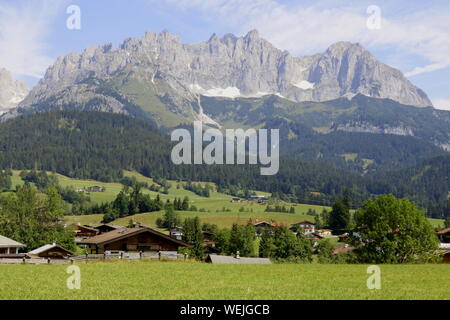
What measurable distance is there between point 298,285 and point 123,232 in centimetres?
4504

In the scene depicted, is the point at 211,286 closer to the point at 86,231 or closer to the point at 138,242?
the point at 138,242

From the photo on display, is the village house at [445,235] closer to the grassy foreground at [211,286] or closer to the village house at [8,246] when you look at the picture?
the grassy foreground at [211,286]

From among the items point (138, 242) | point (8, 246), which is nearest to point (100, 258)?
point (138, 242)

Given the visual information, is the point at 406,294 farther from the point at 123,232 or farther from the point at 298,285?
the point at 123,232

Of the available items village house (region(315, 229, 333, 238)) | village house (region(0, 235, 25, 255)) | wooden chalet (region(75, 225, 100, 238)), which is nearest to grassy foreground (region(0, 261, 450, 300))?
village house (region(0, 235, 25, 255))

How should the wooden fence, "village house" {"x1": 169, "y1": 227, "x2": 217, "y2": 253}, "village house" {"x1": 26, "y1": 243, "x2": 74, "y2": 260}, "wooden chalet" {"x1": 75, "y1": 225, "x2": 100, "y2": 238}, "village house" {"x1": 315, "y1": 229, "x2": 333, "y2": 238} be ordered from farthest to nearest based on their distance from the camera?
"village house" {"x1": 315, "y1": 229, "x2": 333, "y2": 238} < "wooden chalet" {"x1": 75, "y1": 225, "x2": 100, "y2": 238} < "village house" {"x1": 169, "y1": 227, "x2": 217, "y2": 253} < "village house" {"x1": 26, "y1": 243, "x2": 74, "y2": 260} < the wooden fence

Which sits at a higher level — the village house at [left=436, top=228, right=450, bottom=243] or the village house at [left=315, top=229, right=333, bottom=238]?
the village house at [left=436, top=228, right=450, bottom=243]

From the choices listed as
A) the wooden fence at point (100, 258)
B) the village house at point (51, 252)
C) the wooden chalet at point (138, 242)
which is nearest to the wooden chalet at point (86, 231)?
the village house at point (51, 252)

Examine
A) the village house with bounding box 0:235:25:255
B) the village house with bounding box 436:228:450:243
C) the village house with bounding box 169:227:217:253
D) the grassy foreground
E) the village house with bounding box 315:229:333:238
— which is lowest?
the village house with bounding box 315:229:333:238

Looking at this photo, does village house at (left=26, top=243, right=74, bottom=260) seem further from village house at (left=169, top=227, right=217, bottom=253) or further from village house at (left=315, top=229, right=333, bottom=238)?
village house at (left=315, top=229, right=333, bottom=238)

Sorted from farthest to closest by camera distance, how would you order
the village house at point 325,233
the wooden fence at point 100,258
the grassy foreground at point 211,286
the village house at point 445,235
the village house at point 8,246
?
1. the village house at point 325,233
2. the village house at point 445,235
3. the village house at point 8,246
4. the wooden fence at point 100,258
5. the grassy foreground at point 211,286

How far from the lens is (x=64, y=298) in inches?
901
